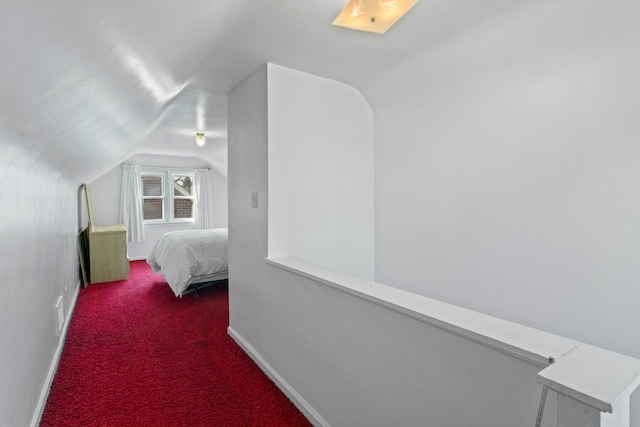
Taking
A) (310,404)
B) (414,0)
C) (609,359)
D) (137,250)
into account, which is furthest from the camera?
(137,250)

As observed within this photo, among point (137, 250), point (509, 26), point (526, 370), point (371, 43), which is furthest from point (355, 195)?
point (137, 250)

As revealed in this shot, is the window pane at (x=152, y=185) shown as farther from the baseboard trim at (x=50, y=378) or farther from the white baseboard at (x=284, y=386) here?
the white baseboard at (x=284, y=386)

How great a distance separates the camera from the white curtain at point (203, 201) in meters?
6.58

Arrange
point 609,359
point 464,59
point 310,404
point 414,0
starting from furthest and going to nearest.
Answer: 1. point 464,59
2. point 310,404
3. point 414,0
4. point 609,359

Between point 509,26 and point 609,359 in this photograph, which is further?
point 509,26

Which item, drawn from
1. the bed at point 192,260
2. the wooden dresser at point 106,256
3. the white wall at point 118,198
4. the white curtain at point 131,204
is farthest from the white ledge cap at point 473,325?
the white wall at point 118,198

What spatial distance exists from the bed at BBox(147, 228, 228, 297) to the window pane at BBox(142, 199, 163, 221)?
2.37 m

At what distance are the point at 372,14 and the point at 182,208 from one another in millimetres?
6057

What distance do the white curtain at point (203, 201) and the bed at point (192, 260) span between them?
2.34 meters

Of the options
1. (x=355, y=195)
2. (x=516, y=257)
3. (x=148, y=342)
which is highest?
(x=355, y=195)

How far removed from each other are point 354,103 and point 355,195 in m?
0.75

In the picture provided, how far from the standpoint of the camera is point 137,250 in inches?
241

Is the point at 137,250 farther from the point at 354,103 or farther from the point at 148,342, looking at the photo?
the point at 354,103

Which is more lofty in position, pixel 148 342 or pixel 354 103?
pixel 354 103
